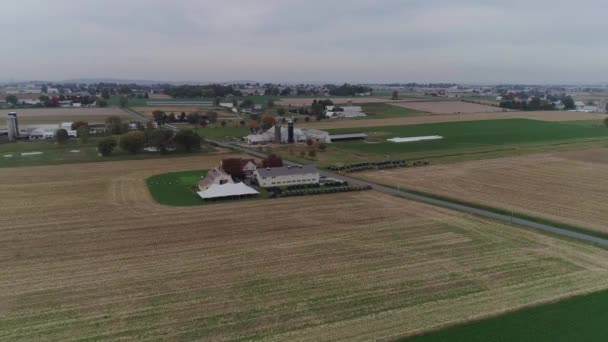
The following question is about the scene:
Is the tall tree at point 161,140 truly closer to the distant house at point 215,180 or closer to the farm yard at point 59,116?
the distant house at point 215,180

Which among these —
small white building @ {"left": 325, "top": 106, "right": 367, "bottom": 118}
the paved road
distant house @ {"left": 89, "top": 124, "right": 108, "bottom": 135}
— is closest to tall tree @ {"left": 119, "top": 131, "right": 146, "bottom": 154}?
distant house @ {"left": 89, "top": 124, "right": 108, "bottom": 135}

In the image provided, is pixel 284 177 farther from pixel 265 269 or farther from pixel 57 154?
pixel 57 154

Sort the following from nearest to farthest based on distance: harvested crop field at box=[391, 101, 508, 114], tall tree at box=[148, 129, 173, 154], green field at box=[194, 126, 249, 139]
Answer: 1. tall tree at box=[148, 129, 173, 154]
2. green field at box=[194, 126, 249, 139]
3. harvested crop field at box=[391, 101, 508, 114]

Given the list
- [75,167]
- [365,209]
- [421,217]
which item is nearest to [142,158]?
[75,167]

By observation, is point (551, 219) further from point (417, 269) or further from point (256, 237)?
point (256, 237)

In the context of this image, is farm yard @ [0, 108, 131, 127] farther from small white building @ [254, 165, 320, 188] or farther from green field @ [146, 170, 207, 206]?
small white building @ [254, 165, 320, 188]

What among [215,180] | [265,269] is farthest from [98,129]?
[265,269]

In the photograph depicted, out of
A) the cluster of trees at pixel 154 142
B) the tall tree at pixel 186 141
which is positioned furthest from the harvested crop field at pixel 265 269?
the tall tree at pixel 186 141
